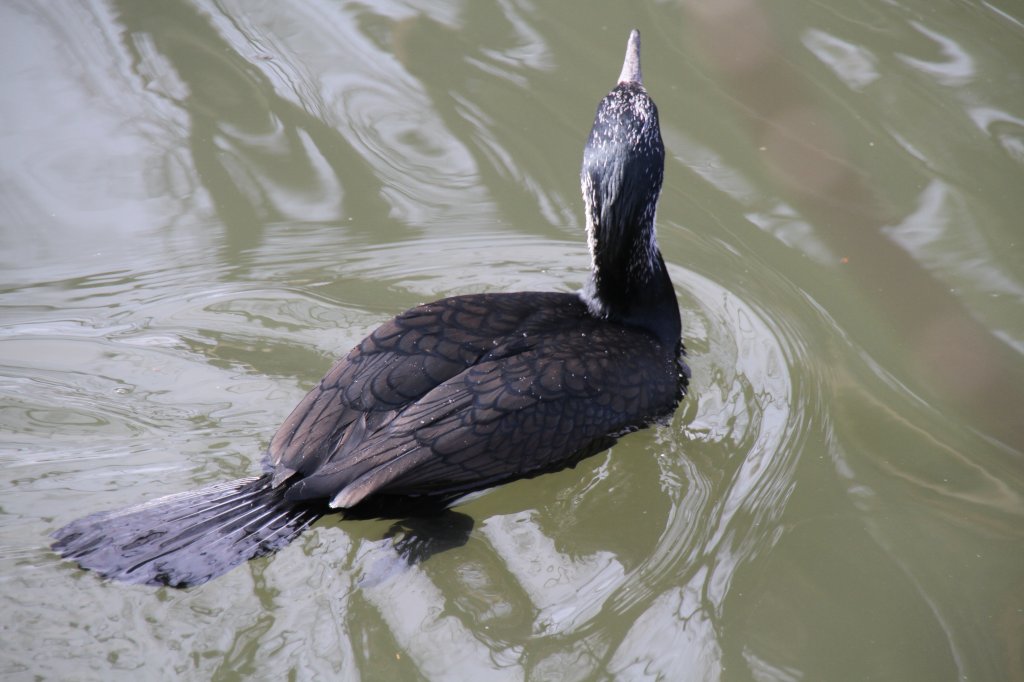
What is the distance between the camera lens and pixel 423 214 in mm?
5062

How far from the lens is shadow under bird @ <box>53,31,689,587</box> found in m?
3.26

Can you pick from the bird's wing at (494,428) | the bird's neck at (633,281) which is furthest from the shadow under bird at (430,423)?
the bird's neck at (633,281)

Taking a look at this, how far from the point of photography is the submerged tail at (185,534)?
3.20 m

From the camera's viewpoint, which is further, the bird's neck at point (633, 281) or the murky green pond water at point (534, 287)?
the bird's neck at point (633, 281)

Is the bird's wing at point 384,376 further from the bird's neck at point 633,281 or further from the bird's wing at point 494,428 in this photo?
the bird's neck at point 633,281

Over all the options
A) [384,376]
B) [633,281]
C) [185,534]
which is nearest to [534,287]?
[633,281]

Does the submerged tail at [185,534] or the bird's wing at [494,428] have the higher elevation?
the bird's wing at [494,428]

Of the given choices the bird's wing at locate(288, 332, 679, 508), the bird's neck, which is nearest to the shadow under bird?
the bird's wing at locate(288, 332, 679, 508)

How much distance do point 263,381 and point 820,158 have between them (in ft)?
10.2

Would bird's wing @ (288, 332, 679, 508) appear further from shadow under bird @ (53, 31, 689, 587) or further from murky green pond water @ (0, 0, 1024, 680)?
murky green pond water @ (0, 0, 1024, 680)

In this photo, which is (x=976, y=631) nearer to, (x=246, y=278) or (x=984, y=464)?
(x=984, y=464)

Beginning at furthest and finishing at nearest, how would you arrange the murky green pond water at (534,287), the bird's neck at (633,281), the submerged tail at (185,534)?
the bird's neck at (633,281)
the murky green pond water at (534,287)
the submerged tail at (185,534)

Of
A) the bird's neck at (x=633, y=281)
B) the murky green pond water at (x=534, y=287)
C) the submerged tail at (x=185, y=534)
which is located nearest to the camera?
the submerged tail at (x=185, y=534)

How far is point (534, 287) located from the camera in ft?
15.4
